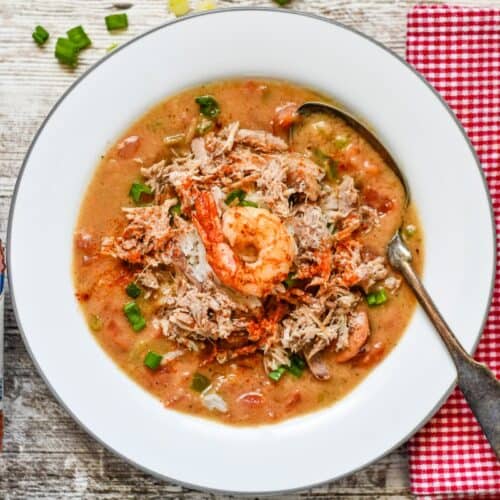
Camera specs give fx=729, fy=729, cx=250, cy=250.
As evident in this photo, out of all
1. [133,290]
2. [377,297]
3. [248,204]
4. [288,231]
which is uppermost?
[248,204]

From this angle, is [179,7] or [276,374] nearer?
[276,374]

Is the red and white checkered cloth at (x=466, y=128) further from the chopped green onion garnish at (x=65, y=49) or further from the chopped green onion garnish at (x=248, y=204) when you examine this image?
the chopped green onion garnish at (x=65, y=49)

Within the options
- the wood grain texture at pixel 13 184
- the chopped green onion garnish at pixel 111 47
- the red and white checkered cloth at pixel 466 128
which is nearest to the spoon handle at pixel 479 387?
the red and white checkered cloth at pixel 466 128

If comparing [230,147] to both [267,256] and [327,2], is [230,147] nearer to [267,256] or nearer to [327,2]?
[267,256]

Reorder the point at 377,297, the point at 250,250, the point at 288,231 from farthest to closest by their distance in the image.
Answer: the point at 377,297 < the point at 288,231 < the point at 250,250

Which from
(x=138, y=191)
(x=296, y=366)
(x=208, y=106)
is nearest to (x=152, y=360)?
(x=296, y=366)

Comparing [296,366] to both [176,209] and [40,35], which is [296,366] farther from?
[40,35]

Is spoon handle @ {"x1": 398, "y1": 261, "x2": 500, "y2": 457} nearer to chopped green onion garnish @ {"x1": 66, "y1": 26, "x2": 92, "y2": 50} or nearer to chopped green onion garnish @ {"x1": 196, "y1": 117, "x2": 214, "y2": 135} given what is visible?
chopped green onion garnish @ {"x1": 196, "y1": 117, "x2": 214, "y2": 135}
